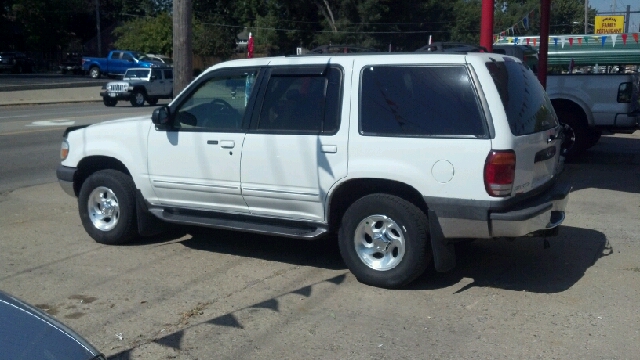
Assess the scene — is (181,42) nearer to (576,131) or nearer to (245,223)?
(245,223)

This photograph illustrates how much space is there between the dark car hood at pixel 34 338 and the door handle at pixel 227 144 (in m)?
3.67

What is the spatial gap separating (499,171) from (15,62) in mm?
56928

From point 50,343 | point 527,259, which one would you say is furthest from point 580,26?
point 50,343

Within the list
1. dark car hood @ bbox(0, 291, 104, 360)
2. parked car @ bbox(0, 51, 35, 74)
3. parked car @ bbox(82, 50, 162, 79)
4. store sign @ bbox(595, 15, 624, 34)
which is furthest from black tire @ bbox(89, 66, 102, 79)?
dark car hood @ bbox(0, 291, 104, 360)

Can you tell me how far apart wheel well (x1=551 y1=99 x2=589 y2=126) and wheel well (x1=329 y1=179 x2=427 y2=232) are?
8.57 meters

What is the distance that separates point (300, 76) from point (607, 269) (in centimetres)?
335

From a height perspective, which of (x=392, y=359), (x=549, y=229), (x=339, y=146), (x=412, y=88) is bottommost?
(x=392, y=359)

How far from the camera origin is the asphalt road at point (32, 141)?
12.8 metres

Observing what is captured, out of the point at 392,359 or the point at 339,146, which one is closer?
the point at 392,359

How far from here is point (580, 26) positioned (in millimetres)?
74375

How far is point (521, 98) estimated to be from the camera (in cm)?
650

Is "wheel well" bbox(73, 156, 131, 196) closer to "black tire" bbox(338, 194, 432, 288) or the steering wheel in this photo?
the steering wheel

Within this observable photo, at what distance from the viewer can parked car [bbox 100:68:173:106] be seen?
32000 millimetres

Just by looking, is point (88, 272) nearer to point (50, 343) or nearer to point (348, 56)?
point (348, 56)
